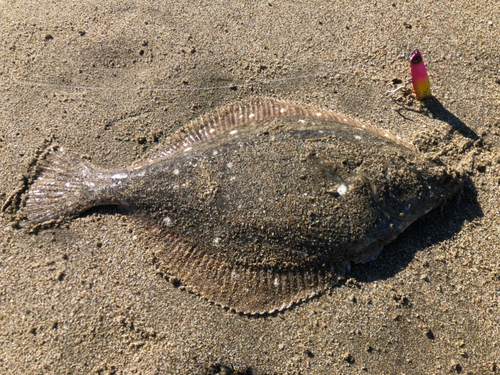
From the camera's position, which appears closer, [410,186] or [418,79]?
[410,186]

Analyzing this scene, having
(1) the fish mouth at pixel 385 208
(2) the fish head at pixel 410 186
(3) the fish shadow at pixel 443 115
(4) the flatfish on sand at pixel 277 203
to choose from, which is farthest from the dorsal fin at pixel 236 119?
(1) the fish mouth at pixel 385 208

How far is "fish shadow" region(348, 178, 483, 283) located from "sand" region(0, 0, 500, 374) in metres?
0.01

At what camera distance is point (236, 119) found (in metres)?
3.66

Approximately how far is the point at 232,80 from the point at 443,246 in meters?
2.77

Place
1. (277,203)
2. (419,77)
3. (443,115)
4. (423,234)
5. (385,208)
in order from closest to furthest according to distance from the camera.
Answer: (277,203)
(385,208)
(423,234)
(419,77)
(443,115)

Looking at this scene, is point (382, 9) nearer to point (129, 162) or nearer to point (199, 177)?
point (199, 177)

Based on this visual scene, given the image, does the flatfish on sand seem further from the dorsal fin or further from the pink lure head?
the pink lure head

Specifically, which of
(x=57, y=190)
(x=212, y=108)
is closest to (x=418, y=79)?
(x=212, y=108)

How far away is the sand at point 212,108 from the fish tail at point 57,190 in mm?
141

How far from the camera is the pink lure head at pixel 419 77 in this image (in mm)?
3363

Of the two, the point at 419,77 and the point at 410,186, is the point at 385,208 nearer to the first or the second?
the point at 410,186

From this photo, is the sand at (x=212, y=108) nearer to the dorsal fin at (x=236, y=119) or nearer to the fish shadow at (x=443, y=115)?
the fish shadow at (x=443, y=115)

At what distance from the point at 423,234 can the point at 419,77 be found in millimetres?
1543

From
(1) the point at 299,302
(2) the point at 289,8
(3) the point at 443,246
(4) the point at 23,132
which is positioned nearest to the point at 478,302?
(3) the point at 443,246
